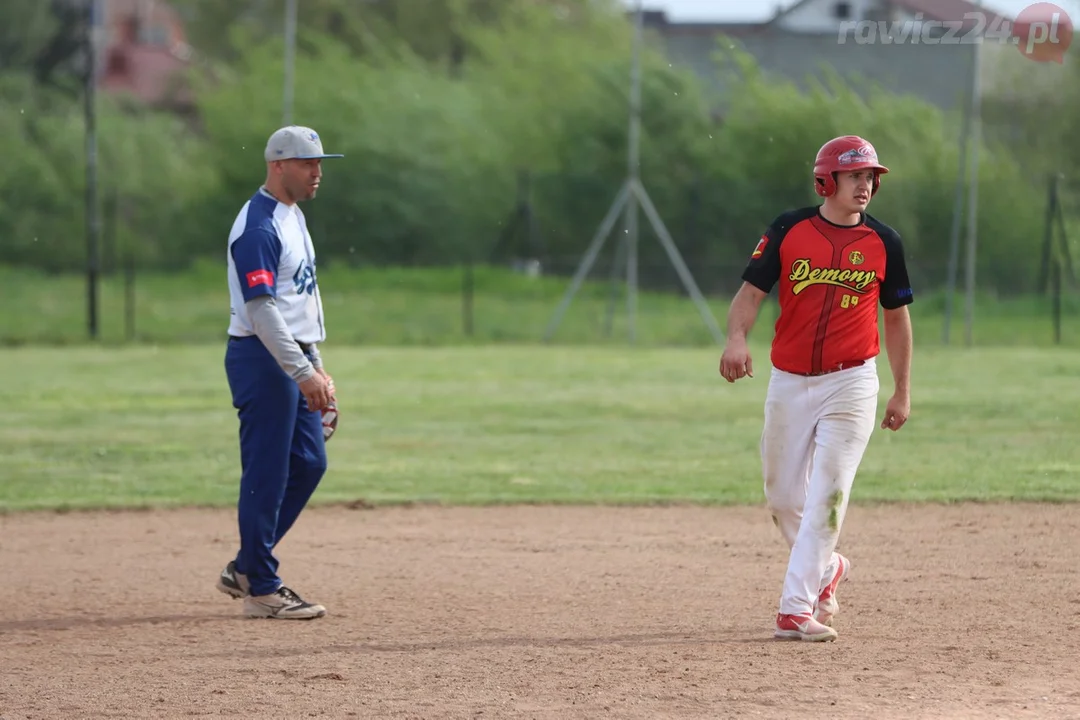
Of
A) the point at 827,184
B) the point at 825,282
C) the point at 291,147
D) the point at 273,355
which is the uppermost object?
the point at 291,147

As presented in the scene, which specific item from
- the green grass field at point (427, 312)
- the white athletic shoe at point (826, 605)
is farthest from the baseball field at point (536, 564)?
the green grass field at point (427, 312)

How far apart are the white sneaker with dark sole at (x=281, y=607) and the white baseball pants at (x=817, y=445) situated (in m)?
2.07

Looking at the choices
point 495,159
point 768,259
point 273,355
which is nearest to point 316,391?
point 273,355

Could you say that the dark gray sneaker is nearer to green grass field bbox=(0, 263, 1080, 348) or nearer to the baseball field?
the baseball field

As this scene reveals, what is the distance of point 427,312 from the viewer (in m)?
26.0

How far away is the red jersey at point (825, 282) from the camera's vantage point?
230 inches

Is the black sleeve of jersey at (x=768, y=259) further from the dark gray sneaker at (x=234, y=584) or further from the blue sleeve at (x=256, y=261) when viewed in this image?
the dark gray sneaker at (x=234, y=584)

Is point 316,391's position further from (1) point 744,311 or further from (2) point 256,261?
(1) point 744,311

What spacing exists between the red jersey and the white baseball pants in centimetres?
9

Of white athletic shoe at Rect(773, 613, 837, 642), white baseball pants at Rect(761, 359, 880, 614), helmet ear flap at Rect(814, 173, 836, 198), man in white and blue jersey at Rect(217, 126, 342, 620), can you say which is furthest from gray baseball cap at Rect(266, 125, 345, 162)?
white athletic shoe at Rect(773, 613, 837, 642)

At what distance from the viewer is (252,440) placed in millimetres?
6461

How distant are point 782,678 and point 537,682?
2.84 feet

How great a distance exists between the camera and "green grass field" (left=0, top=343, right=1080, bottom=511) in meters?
10.6

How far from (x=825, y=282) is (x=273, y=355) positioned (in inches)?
89.9
